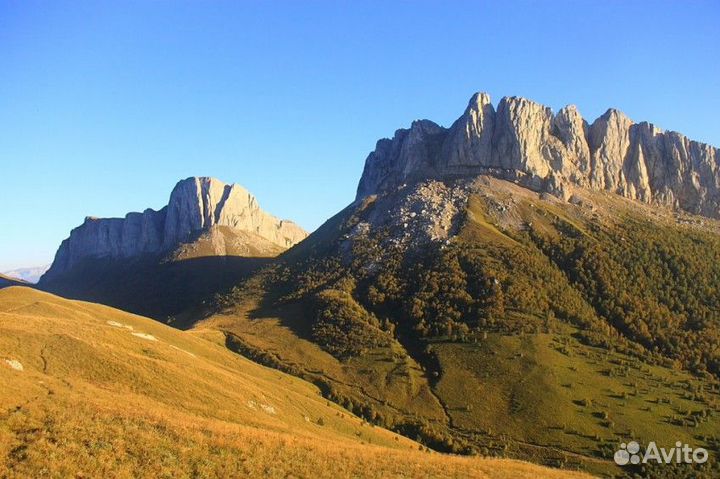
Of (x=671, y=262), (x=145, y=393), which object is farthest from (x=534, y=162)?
(x=145, y=393)

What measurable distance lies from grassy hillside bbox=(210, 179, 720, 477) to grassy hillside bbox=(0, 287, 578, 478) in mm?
35312

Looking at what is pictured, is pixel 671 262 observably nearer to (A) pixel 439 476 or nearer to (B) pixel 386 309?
(B) pixel 386 309

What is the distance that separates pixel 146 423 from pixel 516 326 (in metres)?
103

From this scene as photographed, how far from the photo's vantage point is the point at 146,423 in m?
32.9

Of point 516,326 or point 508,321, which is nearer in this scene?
point 516,326

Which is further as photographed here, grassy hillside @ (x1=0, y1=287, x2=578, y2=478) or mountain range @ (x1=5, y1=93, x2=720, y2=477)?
mountain range @ (x1=5, y1=93, x2=720, y2=477)

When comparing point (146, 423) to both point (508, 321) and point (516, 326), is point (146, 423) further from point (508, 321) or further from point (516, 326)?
point (508, 321)

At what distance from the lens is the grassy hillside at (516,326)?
93125 mm

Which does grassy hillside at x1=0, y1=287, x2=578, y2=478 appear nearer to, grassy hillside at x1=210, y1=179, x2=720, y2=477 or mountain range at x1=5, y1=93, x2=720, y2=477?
mountain range at x1=5, y1=93, x2=720, y2=477

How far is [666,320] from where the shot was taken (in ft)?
424

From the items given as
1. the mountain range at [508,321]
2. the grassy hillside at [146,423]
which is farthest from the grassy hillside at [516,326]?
the grassy hillside at [146,423]

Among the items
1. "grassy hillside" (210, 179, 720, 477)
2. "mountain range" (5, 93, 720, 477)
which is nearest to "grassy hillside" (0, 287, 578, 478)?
"mountain range" (5, 93, 720, 477)

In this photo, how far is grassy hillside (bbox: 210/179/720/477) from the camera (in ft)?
306

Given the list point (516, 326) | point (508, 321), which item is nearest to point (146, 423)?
point (516, 326)
